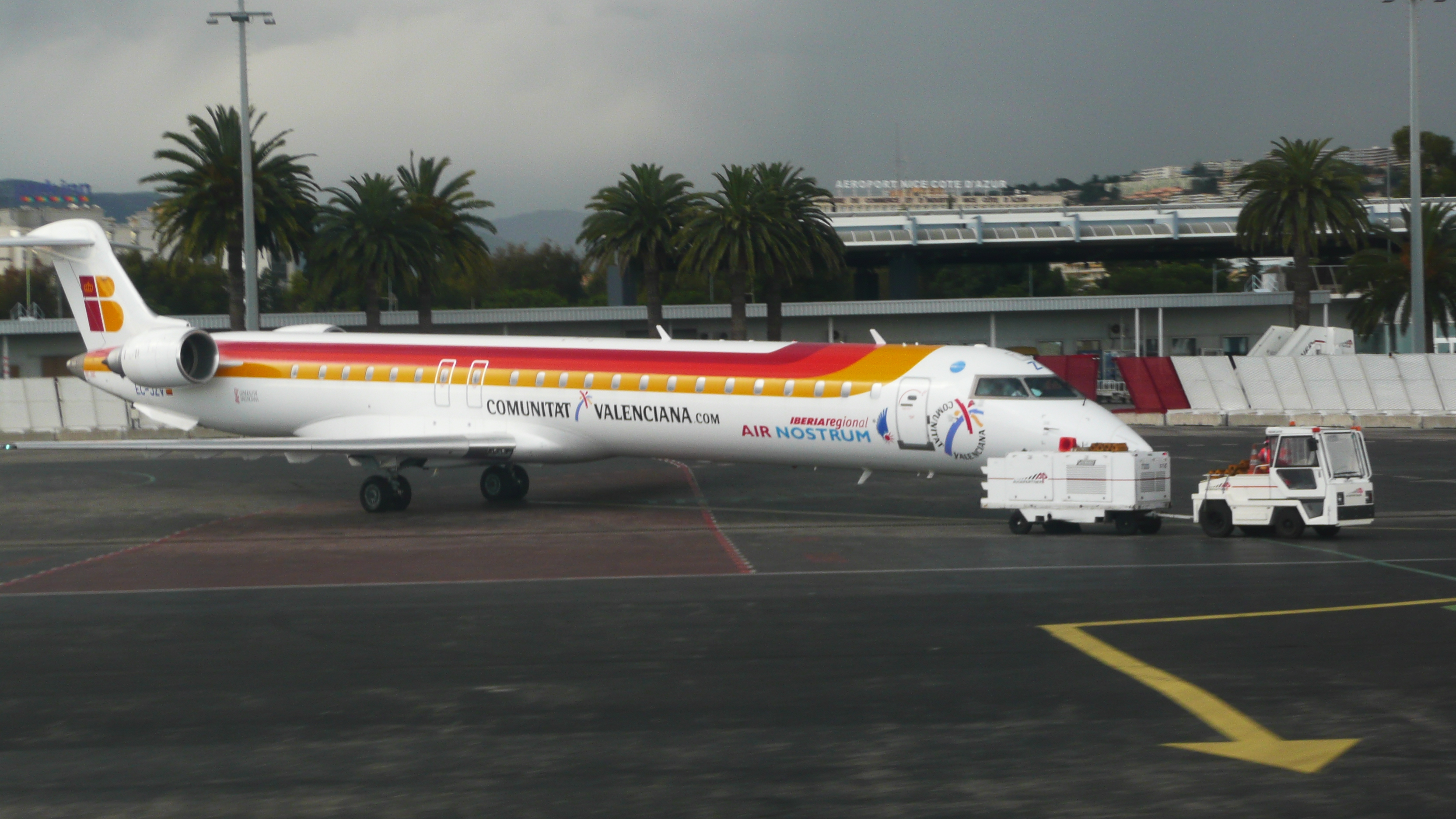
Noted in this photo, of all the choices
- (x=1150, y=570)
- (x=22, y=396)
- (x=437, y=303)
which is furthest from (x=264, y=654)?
(x=437, y=303)

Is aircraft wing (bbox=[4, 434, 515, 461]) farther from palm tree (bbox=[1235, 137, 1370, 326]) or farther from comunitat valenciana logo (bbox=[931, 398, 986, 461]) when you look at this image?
palm tree (bbox=[1235, 137, 1370, 326])

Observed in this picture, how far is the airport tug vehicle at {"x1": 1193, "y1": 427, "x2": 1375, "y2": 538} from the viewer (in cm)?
1898

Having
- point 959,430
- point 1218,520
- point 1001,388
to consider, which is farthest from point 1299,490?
point 959,430

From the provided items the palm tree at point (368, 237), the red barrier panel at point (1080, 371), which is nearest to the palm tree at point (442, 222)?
the palm tree at point (368, 237)

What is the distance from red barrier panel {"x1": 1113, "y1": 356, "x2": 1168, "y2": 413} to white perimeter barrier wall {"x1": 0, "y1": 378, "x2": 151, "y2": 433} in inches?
1399

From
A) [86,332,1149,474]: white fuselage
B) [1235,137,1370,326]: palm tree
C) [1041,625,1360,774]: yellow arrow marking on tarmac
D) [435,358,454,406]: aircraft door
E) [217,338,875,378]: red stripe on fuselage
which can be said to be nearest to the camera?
[1041,625,1360,774]: yellow arrow marking on tarmac

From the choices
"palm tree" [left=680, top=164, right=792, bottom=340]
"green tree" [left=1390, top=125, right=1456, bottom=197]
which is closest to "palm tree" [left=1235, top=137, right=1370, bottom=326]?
"palm tree" [left=680, top=164, right=792, bottom=340]

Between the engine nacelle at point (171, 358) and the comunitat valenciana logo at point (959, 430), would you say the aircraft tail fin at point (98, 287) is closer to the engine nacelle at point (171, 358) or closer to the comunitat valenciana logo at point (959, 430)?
the engine nacelle at point (171, 358)

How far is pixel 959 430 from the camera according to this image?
2095 centimetres

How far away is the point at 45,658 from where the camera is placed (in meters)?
12.5

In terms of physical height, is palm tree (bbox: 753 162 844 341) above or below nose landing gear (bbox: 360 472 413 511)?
above

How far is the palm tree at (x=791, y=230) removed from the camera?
55.2m

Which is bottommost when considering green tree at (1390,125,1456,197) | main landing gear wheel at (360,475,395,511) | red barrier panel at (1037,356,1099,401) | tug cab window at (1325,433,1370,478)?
main landing gear wheel at (360,475,395,511)

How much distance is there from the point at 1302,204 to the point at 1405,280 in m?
9.70
